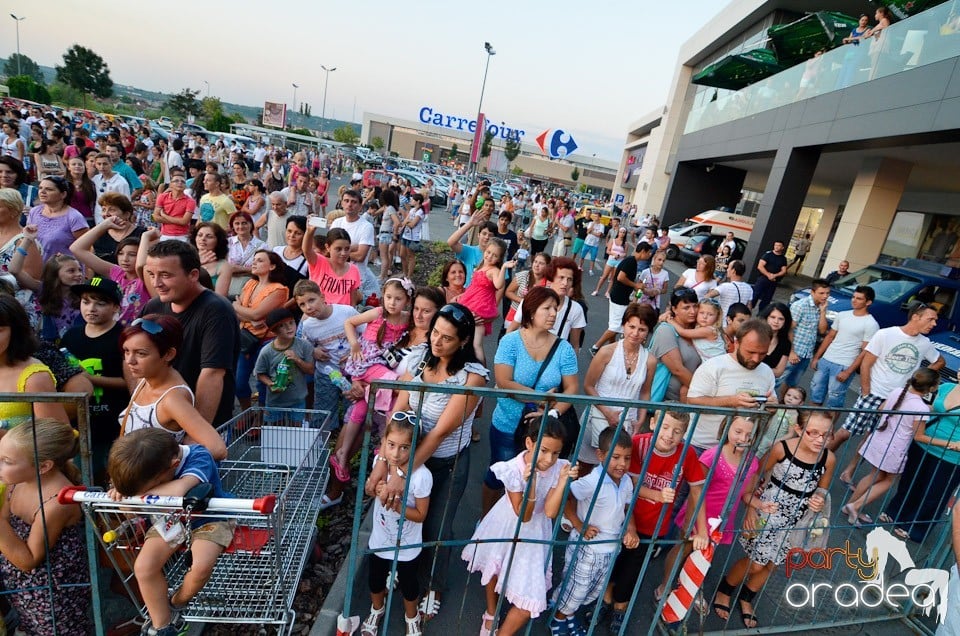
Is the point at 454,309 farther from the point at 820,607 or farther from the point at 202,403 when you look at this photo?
the point at 820,607

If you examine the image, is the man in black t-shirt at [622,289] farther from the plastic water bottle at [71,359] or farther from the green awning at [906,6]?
the green awning at [906,6]

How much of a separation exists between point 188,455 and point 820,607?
4.07 meters

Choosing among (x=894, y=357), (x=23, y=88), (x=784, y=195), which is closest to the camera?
(x=894, y=357)

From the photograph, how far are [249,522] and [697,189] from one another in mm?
26147

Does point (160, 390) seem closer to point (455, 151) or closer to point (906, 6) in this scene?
point (906, 6)

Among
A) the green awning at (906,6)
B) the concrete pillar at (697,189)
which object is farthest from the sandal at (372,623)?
the concrete pillar at (697,189)

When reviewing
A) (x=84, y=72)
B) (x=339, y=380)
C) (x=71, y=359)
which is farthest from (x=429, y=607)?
(x=84, y=72)

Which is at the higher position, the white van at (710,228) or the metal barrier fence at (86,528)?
the white van at (710,228)

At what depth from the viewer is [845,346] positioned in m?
5.30

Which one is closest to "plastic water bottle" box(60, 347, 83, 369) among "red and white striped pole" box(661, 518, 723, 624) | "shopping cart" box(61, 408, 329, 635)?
"shopping cart" box(61, 408, 329, 635)

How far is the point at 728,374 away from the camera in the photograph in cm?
336

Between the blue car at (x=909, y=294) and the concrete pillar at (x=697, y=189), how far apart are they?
15.3 meters

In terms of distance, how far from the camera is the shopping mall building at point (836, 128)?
8.90 m

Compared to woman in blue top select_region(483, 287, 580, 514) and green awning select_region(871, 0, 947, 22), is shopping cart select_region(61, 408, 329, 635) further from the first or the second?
green awning select_region(871, 0, 947, 22)
